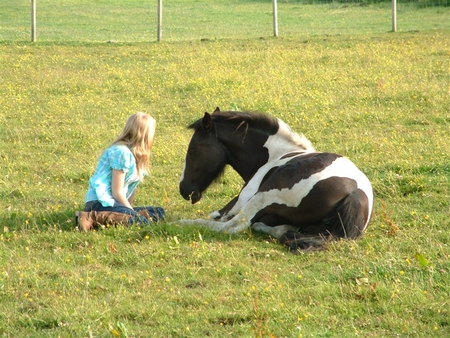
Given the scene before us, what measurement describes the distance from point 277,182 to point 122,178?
1.60m

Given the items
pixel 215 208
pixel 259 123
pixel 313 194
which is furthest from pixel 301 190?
pixel 215 208

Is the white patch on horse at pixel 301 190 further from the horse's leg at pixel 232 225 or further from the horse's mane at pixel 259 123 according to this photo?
the horse's mane at pixel 259 123

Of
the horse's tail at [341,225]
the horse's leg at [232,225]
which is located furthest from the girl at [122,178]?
the horse's tail at [341,225]

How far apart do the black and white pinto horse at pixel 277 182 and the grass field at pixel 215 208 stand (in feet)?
0.73

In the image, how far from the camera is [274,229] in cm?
672

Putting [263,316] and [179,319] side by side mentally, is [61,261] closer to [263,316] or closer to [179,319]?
[179,319]

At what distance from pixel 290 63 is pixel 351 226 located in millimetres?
11227

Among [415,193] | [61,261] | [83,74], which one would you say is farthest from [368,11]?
[61,261]

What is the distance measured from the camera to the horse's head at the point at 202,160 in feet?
24.7

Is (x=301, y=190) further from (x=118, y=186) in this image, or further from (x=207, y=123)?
(x=118, y=186)

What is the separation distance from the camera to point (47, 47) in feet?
68.5

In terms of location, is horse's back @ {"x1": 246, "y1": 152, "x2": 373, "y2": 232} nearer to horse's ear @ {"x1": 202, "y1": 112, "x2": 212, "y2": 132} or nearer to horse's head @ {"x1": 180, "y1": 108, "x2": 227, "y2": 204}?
horse's head @ {"x1": 180, "y1": 108, "x2": 227, "y2": 204}

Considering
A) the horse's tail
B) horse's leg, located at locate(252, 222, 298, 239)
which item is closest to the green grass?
horse's leg, located at locate(252, 222, 298, 239)

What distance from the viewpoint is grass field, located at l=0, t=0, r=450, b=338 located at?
4.85 meters
